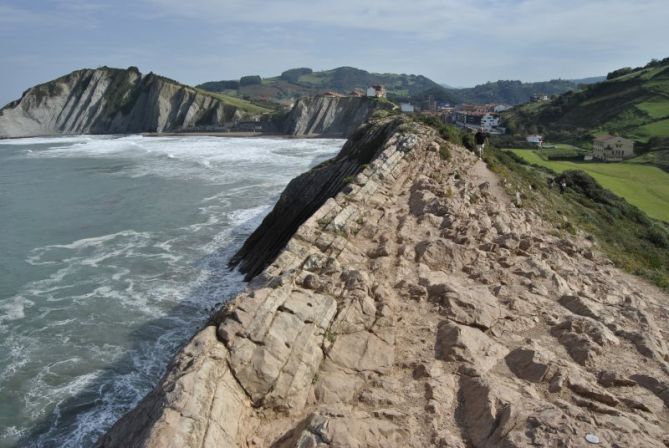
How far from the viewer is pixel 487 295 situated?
38.6 feet

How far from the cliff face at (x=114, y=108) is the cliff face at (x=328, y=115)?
1650cm

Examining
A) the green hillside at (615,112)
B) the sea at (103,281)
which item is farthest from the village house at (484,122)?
the sea at (103,281)

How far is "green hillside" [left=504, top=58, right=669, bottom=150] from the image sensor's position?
77.6 metres

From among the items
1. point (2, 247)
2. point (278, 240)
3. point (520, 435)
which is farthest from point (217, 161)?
point (520, 435)

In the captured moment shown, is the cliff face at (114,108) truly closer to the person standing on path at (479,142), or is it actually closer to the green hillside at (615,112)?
the green hillside at (615,112)

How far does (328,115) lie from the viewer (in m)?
105

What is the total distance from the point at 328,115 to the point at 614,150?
56560 mm

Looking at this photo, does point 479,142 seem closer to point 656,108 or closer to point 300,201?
point 300,201

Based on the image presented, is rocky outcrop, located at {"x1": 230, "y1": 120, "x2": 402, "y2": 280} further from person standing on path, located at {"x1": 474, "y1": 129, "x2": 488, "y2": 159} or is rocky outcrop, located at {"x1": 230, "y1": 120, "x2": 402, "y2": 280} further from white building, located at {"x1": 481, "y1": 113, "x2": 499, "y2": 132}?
white building, located at {"x1": 481, "y1": 113, "x2": 499, "y2": 132}

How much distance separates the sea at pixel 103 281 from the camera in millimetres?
14211

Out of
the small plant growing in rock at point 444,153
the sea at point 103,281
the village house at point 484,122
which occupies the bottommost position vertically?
Answer: the sea at point 103,281

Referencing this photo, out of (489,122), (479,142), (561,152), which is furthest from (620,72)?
(479,142)

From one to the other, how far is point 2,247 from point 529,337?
27.9 meters

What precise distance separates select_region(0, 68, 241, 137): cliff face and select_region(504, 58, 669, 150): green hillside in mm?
65542
